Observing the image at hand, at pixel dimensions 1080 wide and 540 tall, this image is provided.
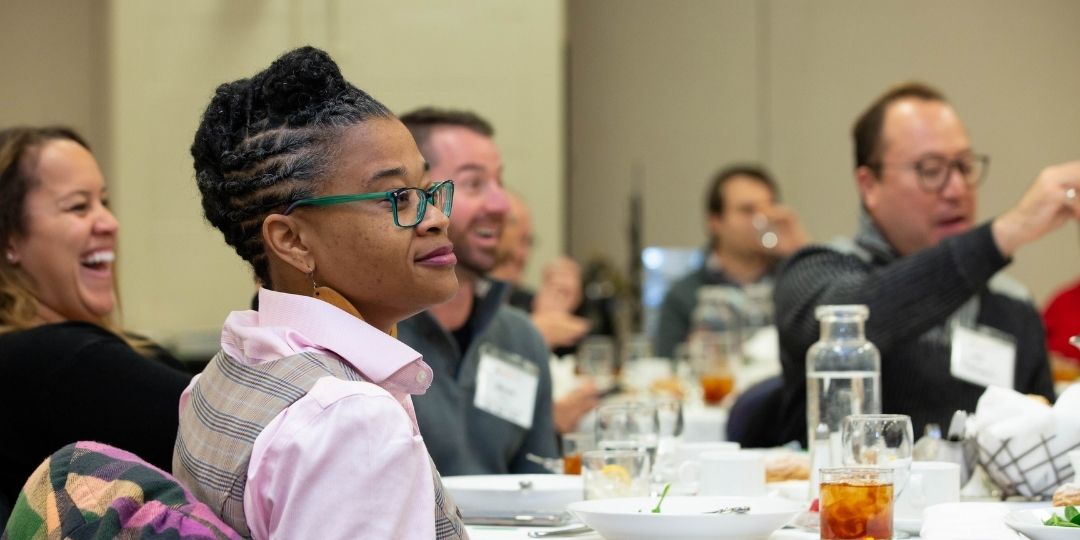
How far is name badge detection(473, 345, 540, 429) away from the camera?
280cm

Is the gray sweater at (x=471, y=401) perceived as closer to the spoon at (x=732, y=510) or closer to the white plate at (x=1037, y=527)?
the spoon at (x=732, y=510)

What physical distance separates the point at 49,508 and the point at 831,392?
1.34 meters

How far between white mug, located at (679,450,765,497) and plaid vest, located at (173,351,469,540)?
641 millimetres

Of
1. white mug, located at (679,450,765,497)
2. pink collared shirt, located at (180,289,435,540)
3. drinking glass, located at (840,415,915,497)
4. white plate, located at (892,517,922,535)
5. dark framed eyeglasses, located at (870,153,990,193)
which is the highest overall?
dark framed eyeglasses, located at (870,153,990,193)

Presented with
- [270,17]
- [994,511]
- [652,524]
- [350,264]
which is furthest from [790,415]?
[270,17]

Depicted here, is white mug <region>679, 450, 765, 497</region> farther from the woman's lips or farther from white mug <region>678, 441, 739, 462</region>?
the woman's lips

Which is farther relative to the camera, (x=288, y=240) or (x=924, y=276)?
(x=924, y=276)

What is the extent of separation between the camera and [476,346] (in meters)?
2.83

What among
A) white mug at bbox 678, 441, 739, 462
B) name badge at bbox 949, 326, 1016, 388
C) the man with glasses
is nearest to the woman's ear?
white mug at bbox 678, 441, 739, 462

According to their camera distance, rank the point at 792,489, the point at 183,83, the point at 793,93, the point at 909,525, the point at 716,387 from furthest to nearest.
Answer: the point at 793,93, the point at 183,83, the point at 716,387, the point at 792,489, the point at 909,525

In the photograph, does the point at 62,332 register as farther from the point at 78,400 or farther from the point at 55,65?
the point at 55,65

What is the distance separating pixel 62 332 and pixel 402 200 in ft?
3.11

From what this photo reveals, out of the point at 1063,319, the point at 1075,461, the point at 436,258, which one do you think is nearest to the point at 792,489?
the point at 1075,461

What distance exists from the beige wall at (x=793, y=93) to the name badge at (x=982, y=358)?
4.89m
